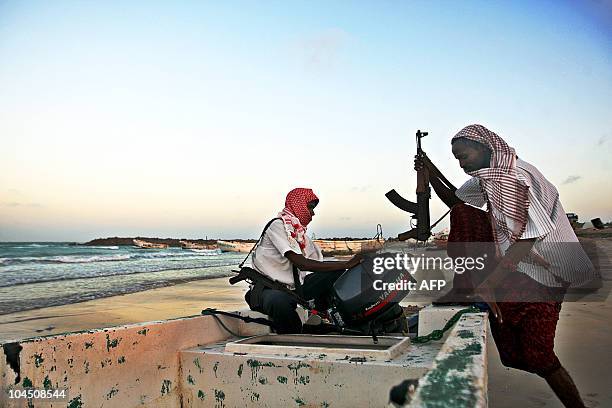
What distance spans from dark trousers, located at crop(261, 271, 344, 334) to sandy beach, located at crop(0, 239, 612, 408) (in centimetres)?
145

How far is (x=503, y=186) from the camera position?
109 inches

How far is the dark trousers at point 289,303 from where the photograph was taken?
3.65 meters

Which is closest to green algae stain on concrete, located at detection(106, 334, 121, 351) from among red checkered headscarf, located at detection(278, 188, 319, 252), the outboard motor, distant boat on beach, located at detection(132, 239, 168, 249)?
the outboard motor

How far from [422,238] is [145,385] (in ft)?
7.05

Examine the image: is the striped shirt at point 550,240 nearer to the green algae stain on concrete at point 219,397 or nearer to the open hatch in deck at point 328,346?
the open hatch in deck at point 328,346

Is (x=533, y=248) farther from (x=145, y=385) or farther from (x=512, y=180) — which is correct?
(x=145, y=385)

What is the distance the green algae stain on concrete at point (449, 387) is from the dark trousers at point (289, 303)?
7.38ft

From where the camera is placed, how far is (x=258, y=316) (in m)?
3.88

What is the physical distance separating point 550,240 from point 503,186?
1.20ft

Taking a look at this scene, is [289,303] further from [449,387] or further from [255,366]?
[449,387]

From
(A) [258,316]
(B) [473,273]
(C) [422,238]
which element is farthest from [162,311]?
(B) [473,273]

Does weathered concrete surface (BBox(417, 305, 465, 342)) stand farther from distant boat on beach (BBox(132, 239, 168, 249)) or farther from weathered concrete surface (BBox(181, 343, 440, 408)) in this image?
distant boat on beach (BBox(132, 239, 168, 249))

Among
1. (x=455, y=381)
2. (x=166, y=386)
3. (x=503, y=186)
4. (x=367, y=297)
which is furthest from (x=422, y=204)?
(x=455, y=381)

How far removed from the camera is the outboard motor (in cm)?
346
